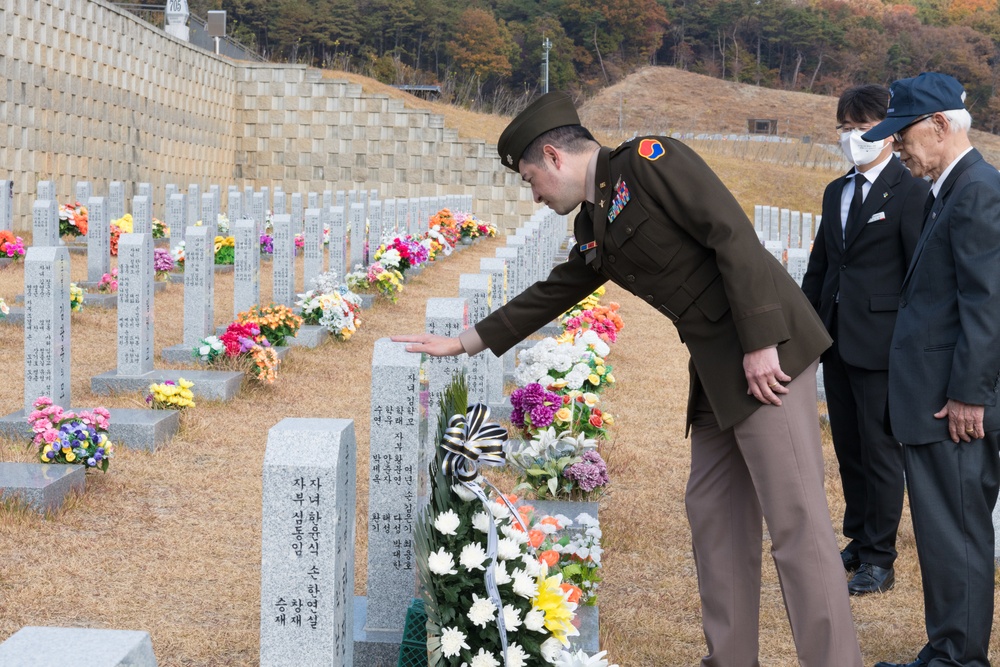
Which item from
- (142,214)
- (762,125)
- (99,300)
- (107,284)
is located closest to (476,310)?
(99,300)

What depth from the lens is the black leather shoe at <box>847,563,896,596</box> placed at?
13.1 ft

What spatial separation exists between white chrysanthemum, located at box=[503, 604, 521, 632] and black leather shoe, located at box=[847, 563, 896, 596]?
1939 millimetres

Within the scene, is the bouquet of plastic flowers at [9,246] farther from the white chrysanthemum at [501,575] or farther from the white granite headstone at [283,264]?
the white chrysanthemum at [501,575]

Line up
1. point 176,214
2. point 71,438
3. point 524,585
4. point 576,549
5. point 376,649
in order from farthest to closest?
1. point 176,214
2. point 71,438
3. point 576,549
4. point 376,649
5. point 524,585

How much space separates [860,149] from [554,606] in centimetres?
224

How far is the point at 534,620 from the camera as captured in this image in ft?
8.36

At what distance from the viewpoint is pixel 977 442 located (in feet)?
9.73

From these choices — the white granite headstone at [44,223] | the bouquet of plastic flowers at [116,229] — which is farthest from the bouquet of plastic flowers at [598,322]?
the bouquet of plastic flowers at [116,229]

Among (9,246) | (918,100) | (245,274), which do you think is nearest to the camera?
(918,100)

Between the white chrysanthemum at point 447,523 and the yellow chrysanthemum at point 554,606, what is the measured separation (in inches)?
9.9

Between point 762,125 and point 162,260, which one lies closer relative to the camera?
point 162,260

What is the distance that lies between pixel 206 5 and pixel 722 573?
44.6 metres

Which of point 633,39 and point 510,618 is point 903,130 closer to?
point 510,618

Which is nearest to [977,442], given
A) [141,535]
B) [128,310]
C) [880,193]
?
[880,193]
